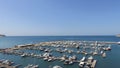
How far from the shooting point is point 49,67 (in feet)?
139

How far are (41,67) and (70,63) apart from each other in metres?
9.00

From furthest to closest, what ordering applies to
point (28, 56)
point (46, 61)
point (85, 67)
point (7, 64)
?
point (28, 56), point (46, 61), point (7, 64), point (85, 67)

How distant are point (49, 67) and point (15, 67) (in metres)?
9.80

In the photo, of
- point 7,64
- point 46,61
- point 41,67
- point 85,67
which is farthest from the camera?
point 46,61

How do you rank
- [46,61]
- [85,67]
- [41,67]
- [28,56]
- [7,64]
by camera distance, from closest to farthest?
[85,67] < [41,67] < [7,64] < [46,61] < [28,56]

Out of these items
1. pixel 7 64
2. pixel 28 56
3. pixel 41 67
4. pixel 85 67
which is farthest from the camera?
pixel 28 56

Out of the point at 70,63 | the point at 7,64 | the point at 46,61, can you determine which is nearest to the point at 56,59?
the point at 46,61

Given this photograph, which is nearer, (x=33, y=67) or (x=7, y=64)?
(x=33, y=67)

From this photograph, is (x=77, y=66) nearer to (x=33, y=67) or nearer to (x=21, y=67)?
(x=33, y=67)

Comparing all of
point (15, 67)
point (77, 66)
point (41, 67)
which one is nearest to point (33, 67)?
point (41, 67)

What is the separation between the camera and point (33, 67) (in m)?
40.7

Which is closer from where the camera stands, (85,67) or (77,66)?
(85,67)

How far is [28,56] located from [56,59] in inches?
553

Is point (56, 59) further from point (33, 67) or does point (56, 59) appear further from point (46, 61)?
point (33, 67)
